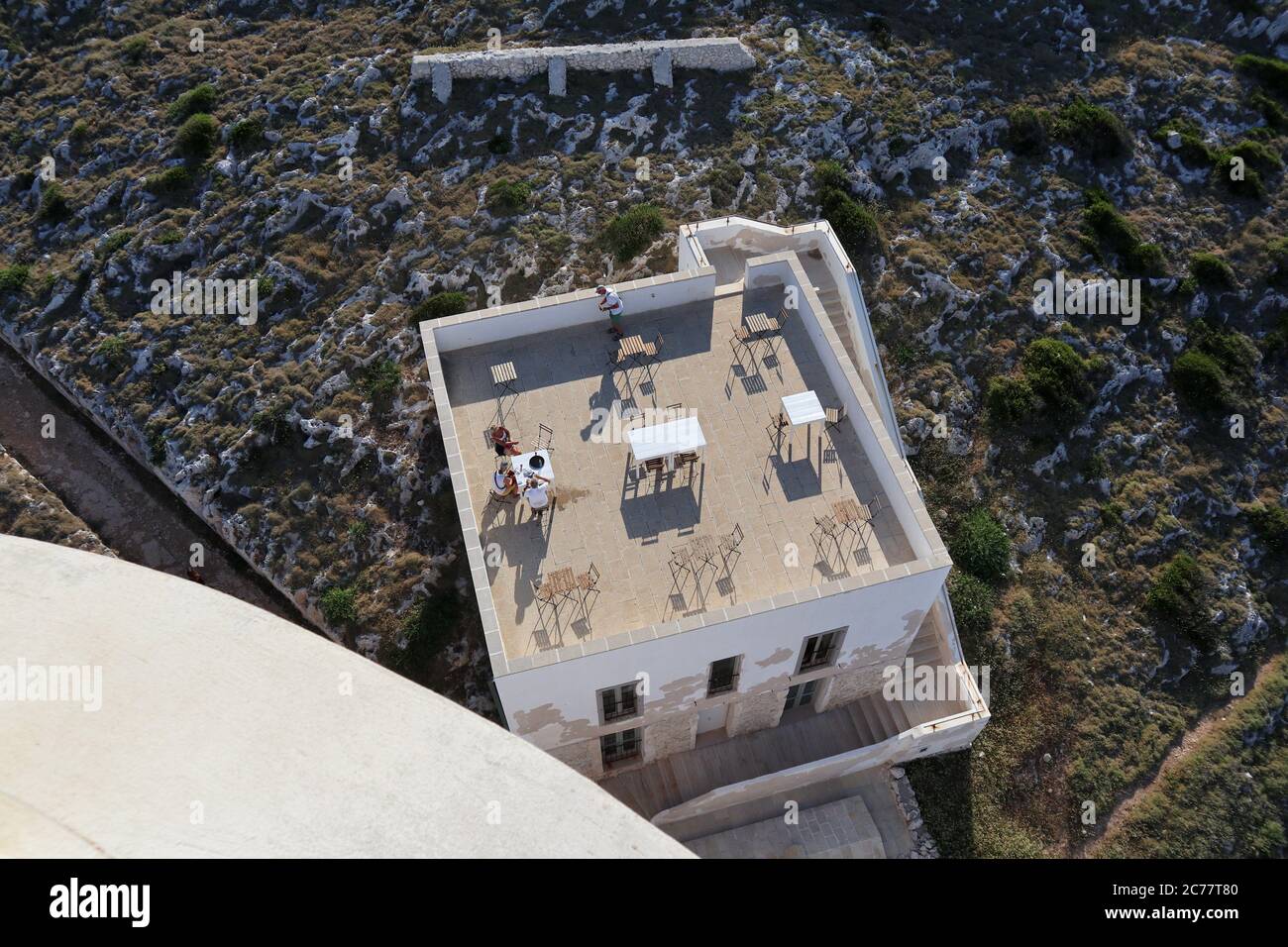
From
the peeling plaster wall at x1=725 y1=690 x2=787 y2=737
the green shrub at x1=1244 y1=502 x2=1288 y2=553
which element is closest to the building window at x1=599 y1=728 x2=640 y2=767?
the peeling plaster wall at x1=725 y1=690 x2=787 y2=737

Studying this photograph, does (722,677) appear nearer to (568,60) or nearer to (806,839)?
(806,839)

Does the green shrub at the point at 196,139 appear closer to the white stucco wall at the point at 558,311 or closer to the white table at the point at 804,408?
the white stucco wall at the point at 558,311

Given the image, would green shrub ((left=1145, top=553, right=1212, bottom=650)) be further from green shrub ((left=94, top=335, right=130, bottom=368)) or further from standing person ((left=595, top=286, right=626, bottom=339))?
green shrub ((left=94, top=335, right=130, bottom=368))

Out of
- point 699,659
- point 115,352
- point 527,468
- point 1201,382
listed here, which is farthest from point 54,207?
point 1201,382

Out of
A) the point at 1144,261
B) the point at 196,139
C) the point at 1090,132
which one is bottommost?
the point at 1144,261

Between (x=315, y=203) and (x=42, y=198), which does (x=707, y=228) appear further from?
(x=42, y=198)

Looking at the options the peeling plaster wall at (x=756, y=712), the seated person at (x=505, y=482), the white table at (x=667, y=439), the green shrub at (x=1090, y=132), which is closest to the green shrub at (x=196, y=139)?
the seated person at (x=505, y=482)
